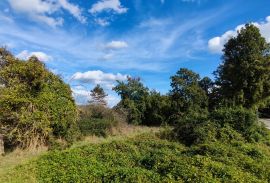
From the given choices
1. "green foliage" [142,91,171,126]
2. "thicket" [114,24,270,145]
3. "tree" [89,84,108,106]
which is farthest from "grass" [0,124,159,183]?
"tree" [89,84,108,106]

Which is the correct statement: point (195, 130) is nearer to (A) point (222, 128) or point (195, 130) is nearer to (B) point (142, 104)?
(A) point (222, 128)

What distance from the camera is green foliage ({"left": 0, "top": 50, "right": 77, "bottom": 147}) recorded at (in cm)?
1489

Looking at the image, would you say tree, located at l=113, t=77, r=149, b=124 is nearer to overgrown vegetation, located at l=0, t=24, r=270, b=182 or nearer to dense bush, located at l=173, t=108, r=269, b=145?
overgrown vegetation, located at l=0, t=24, r=270, b=182

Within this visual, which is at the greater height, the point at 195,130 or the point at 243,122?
the point at 243,122

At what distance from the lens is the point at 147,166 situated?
10.2 m

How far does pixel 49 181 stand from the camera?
930 centimetres

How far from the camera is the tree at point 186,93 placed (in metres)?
26.7

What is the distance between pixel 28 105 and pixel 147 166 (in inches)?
297

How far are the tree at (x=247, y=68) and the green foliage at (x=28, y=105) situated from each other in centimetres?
1325

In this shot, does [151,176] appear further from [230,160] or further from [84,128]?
[84,128]

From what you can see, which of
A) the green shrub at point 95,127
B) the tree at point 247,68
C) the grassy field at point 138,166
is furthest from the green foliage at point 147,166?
the tree at point 247,68

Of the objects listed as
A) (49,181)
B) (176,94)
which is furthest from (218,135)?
(176,94)

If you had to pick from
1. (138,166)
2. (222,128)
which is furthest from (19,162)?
(222,128)

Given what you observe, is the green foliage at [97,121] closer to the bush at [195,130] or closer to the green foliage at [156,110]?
the green foliage at [156,110]
